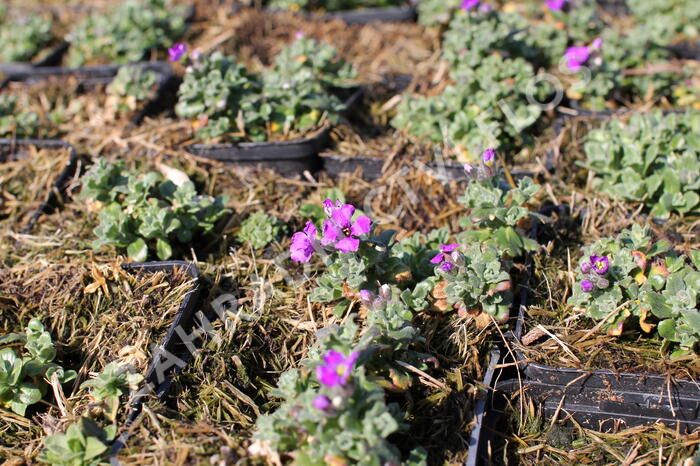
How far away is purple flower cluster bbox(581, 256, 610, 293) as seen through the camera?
2.07 m

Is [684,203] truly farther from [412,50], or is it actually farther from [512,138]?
[412,50]

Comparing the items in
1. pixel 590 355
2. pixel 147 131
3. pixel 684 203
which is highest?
pixel 147 131

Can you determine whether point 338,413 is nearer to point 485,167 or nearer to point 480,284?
point 480,284

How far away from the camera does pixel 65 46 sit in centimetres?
460

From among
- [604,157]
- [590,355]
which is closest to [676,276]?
[590,355]

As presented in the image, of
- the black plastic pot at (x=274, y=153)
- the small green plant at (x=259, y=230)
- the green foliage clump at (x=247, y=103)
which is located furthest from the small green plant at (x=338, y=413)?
the green foliage clump at (x=247, y=103)

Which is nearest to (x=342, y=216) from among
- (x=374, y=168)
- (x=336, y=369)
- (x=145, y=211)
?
(x=336, y=369)

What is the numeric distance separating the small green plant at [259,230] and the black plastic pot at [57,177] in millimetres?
1018

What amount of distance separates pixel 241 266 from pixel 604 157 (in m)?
1.69

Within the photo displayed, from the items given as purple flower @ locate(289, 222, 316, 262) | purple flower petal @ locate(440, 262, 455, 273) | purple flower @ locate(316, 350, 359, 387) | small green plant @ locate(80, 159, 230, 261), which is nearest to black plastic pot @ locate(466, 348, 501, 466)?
purple flower petal @ locate(440, 262, 455, 273)

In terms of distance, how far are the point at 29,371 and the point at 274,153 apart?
57.8 inches

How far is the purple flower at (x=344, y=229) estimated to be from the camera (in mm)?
1938

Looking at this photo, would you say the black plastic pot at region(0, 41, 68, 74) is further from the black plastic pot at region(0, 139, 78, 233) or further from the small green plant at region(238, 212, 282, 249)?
the small green plant at region(238, 212, 282, 249)

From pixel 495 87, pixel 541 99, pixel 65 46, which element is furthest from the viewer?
pixel 65 46
